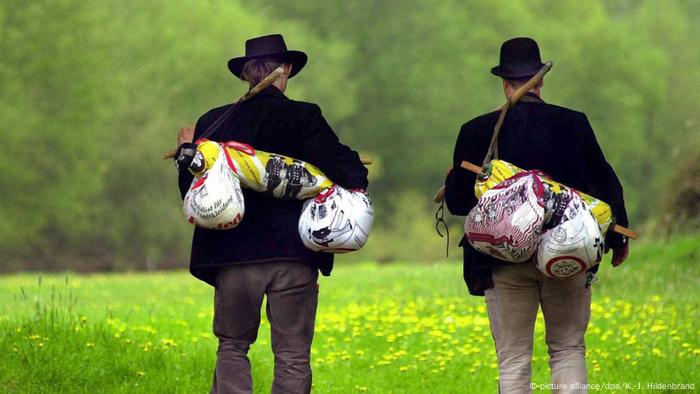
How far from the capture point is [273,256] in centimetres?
588

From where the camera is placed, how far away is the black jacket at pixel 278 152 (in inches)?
232

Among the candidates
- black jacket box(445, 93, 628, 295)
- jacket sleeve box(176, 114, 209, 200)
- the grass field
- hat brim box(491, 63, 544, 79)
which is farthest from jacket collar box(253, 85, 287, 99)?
the grass field

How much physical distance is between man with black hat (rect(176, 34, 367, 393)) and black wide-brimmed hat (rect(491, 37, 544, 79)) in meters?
0.82

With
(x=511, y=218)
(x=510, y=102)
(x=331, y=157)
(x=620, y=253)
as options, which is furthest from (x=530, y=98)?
(x=331, y=157)

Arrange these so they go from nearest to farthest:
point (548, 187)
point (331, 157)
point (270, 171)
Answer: point (548, 187) < point (270, 171) < point (331, 157)

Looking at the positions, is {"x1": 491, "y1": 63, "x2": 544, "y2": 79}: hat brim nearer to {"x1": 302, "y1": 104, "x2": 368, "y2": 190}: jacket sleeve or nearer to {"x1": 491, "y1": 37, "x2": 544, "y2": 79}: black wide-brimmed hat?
{"x1": 491, "y1": 37, "x2": 544, "y2": 79}: black wide-brimmed hat

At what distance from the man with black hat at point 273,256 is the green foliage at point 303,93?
2983 centimetres

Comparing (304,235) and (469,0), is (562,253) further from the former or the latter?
(469,0)

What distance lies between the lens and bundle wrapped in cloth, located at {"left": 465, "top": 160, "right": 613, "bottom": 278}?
5.55 m

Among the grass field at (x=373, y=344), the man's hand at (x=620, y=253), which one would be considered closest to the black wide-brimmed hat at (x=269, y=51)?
the man's hand at (x=620, y=253)

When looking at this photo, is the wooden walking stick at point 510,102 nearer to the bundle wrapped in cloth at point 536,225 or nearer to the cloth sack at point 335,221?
the bundle wrapped in cloth at point 536,225

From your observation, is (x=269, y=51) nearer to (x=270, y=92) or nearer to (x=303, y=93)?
(x=270, y=92)

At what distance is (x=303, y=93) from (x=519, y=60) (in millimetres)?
46283

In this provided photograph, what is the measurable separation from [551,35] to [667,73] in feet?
20.7
